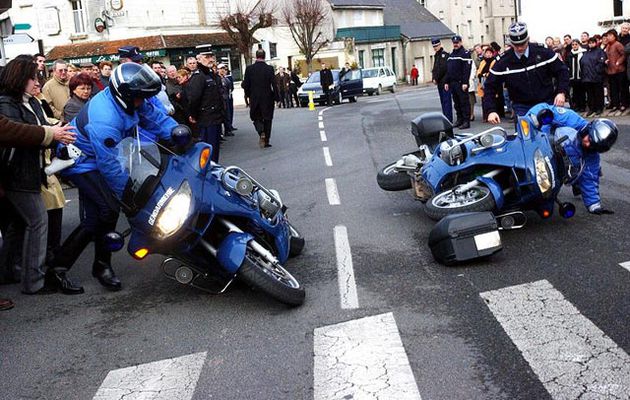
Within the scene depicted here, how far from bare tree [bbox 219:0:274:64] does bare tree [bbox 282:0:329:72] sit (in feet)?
11.9

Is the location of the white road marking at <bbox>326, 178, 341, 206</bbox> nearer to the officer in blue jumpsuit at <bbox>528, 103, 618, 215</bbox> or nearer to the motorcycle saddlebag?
the officer in blue jumpsuit at <bbox>528, 103, 618, 215</bbox>

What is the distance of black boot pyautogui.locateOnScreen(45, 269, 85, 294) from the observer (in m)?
6.51

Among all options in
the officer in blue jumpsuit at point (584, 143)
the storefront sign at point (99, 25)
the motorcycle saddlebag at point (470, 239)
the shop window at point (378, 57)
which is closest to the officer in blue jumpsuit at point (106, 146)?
the motorcycle saddlebag at point (470, 239)

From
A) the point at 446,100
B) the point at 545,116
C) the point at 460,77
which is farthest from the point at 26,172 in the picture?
the point at 446,100

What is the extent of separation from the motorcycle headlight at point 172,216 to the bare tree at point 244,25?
47148 millimetres

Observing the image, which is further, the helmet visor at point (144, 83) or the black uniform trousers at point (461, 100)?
the black uniform trousers at point (461, 100)

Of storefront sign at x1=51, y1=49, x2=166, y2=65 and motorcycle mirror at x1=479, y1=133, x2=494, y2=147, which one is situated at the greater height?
storefront sign at x1=51, y1=49, x2=166, y2=65

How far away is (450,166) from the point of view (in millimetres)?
7434

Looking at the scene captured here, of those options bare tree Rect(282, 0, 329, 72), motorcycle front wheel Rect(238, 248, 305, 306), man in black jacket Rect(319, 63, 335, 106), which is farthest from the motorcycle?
bare tree Rect(282, 0, 329, 72)

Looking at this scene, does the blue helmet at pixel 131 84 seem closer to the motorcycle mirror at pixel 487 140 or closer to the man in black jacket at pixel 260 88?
the motorcycle mirror at pixel 487 140

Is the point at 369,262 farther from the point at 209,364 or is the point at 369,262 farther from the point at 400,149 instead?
the point at 400,149

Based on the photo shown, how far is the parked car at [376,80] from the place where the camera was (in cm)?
4570

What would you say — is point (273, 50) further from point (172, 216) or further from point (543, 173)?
point (172, 216)

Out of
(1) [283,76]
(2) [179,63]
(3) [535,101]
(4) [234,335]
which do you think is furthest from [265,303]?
(2) [179,63]
